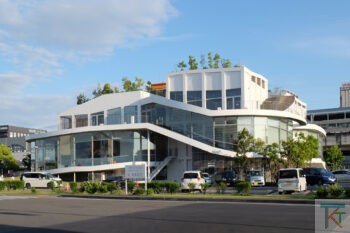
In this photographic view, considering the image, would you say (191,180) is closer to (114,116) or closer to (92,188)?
(92,188)

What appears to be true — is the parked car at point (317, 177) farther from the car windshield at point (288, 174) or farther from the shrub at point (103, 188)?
the shrub at point (103, 188)

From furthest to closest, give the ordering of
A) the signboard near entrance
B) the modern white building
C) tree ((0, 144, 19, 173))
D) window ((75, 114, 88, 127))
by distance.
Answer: tree ((0, 144, 19, 173)) → window ((75, 114, 88, 127)) → the modern white building → the signboard near entrance

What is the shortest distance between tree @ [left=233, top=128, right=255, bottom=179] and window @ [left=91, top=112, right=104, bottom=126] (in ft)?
62.8

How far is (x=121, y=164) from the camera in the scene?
5384 centimetres

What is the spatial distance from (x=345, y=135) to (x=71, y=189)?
3172 inches

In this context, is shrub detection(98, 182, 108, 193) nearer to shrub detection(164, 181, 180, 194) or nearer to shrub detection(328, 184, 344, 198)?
shrub detection(164, 181, 180, 194)

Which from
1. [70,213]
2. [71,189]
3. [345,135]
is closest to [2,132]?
[345,135]

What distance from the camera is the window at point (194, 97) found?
59850mm

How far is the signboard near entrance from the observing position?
1265 inches

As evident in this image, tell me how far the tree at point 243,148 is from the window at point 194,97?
12.3m

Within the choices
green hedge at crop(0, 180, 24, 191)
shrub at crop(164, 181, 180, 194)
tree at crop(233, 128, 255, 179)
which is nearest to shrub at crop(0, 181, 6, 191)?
green hedge at crop(0, 180, 24, 191)

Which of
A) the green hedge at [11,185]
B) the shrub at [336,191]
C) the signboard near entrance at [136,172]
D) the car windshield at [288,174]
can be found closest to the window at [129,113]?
the green hedge at [11,185]

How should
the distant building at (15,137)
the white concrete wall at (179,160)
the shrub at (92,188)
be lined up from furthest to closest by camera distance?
the distant building at (15,137), the white concrete wall at (179,160), the shrub at (92,188)

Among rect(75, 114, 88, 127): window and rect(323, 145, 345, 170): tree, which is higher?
rect(75, 114, 88, 127): window
